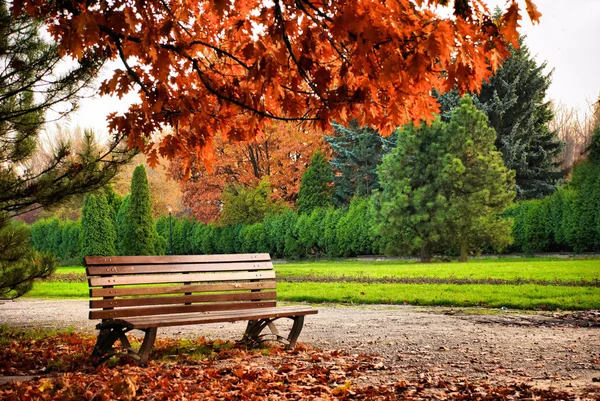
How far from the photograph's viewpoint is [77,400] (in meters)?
4.29

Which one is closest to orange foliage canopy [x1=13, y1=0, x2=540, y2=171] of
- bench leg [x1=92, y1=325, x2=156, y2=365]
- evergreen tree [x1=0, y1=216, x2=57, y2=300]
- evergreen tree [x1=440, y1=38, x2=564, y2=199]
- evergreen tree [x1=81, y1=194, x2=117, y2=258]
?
bench leg [x1=92, y1=325, x2=156, y2=365]

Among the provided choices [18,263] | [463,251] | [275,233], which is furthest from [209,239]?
[18,263]

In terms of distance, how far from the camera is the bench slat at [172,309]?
5636mm

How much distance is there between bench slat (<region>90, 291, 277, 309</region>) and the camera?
5705mm

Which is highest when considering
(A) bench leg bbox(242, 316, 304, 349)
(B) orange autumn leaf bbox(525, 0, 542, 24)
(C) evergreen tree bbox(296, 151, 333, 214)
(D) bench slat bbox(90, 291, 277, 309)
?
(C) evergreen tree bbox(296, 151, 333, 214)

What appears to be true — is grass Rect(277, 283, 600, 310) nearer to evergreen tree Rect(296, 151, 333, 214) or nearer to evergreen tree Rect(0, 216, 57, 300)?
evergreen tree Rect(0, 216, 57, 300)

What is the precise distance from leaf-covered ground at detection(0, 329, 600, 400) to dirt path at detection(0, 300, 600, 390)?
0.28m

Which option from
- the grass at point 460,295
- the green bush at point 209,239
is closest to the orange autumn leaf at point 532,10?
the grass at point 460,295

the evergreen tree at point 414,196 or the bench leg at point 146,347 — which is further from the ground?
the evergreen tree at point 414,196

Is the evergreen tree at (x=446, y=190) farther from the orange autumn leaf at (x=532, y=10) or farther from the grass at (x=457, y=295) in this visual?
the orange autumn leaf at (x=532, y=10)

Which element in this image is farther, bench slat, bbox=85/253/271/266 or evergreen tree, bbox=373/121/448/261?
evergreen tree, bbox=373/121/448/261

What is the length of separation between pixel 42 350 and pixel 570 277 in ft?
40.2

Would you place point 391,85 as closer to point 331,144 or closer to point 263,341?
point 263,341

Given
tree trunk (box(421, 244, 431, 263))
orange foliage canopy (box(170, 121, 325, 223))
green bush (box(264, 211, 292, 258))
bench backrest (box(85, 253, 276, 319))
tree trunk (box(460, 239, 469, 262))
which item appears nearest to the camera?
bench backrest (box(85, 253, 276, 319))
